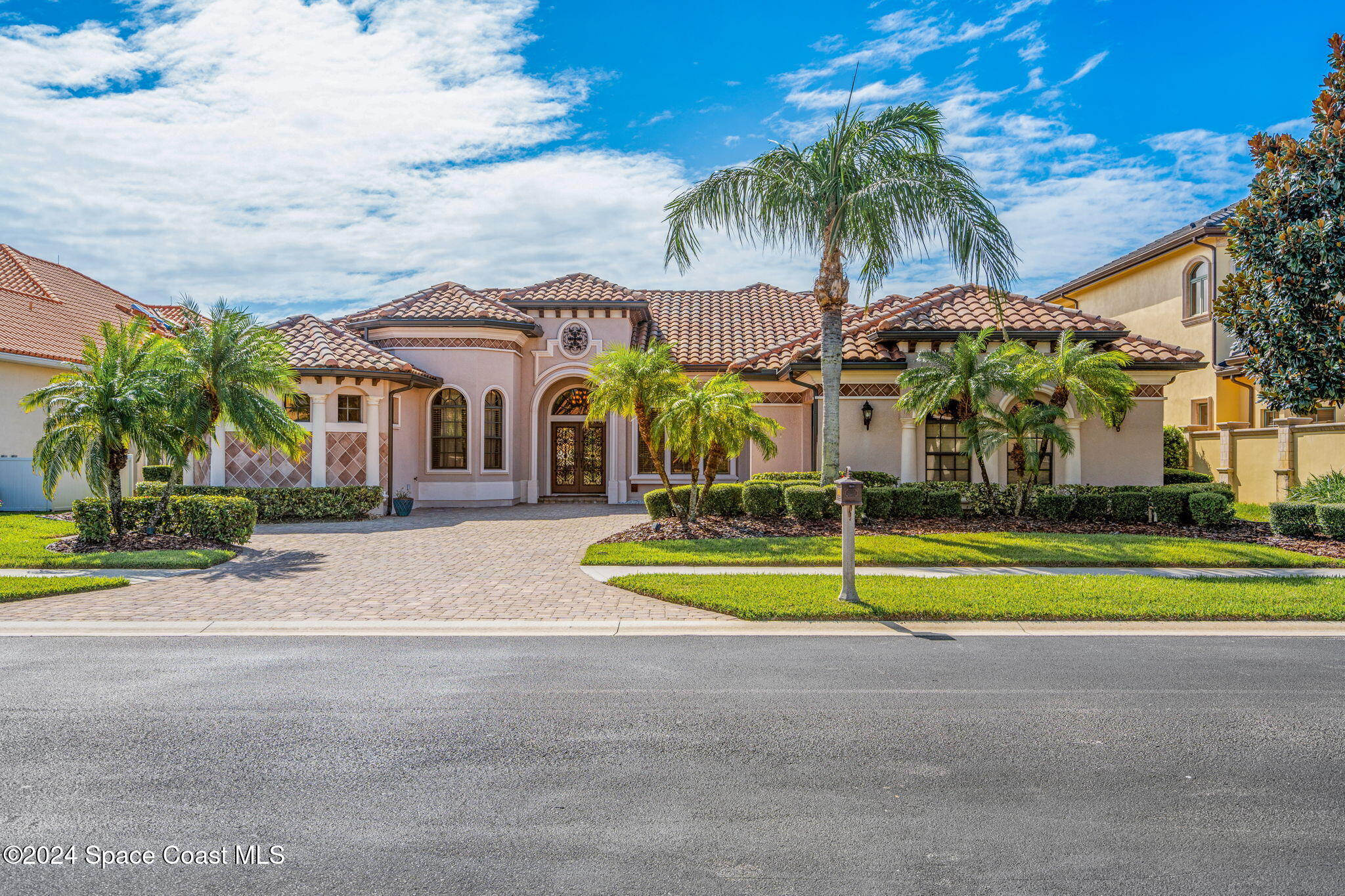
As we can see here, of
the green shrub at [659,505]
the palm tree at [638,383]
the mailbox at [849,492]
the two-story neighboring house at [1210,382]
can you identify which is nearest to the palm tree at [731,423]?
the palm tree at [638,383]

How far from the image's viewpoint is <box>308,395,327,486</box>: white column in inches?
779

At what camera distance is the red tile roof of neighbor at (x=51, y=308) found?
21.3m

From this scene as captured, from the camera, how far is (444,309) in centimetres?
2256

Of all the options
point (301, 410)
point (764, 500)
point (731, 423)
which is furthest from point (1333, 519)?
point (301, 410)

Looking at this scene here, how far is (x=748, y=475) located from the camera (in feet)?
77.3

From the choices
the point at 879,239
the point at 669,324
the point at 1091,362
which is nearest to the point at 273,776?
the point at 879,239

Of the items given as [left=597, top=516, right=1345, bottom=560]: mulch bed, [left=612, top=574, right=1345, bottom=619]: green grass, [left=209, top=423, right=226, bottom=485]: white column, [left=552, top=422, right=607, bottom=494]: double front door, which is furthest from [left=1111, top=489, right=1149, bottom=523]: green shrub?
[left=209, top=423, right=226, bottom=485]: white column

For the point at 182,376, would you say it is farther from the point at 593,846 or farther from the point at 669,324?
the point at 669,324

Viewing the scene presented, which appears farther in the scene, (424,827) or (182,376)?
(182,376)

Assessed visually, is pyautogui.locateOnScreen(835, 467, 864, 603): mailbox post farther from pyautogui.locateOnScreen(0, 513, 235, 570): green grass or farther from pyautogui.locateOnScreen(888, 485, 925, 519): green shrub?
pyautogui.locateOnScreen(0, 513, 235, 570): green grass

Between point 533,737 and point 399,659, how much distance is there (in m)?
2.32

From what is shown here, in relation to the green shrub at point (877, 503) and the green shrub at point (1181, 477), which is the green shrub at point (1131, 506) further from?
the green shrub at point (877, 503)

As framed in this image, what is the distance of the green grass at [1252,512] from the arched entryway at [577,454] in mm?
16128

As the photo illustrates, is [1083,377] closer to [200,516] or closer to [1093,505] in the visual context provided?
[1093,505]
